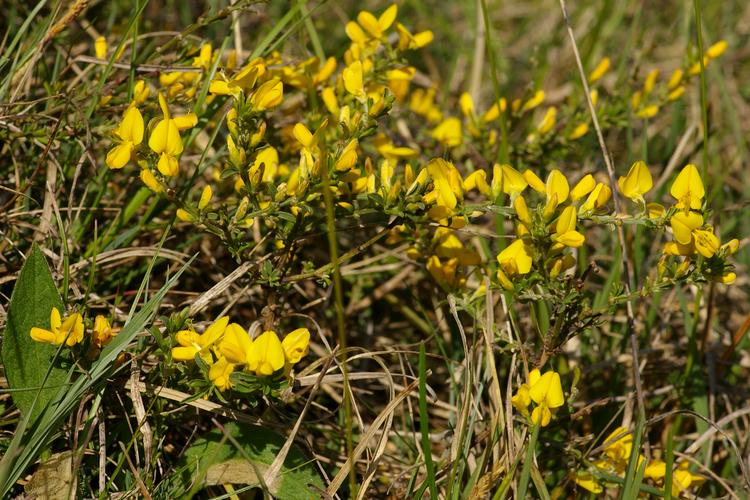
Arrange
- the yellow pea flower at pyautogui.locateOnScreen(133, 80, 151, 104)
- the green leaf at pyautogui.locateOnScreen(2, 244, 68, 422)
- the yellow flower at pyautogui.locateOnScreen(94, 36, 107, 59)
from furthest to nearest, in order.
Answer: the yellow flower at pyautogui.locateOnScreen(94, 36, 107, 59)
the yellow pea flower at pyautogui.locateOnScreen(133, 80, 151, 104)
the green leaf at pyautogui.locateOnScreen(2, 244, 68, 422)

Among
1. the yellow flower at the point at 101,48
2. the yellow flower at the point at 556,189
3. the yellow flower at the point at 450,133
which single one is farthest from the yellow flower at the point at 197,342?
the yellow flower at the point at 450,133

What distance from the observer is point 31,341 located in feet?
5.03

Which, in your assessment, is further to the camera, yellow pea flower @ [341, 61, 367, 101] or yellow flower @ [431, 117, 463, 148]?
yellow flower @ [431, 117, 463, 148]

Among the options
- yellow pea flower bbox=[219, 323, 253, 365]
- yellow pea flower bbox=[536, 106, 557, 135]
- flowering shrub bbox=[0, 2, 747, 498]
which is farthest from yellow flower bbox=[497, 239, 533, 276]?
yellow pea flower bbox=[536, 106, 557, 135]

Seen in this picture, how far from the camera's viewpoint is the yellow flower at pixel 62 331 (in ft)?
4.62

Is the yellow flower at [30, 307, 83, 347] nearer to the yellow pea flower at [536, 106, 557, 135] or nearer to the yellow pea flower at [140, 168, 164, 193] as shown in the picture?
the yellow pea flower at [140, 168, 164, 193]

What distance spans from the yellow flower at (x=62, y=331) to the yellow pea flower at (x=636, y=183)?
1.08 metres

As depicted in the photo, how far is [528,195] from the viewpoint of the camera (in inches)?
95.7

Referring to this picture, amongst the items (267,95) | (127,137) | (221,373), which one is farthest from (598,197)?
(127,137)

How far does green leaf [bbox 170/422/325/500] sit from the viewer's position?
1.55 meters

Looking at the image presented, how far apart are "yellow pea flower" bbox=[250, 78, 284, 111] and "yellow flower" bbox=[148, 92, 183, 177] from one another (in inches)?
6.4

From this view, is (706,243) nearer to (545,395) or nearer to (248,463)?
(545,395)

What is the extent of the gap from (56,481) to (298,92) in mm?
1253

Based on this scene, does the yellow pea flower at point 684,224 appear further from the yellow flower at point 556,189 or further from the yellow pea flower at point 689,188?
the yellow flower at point 556,189
